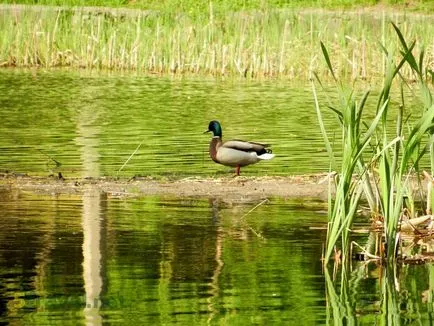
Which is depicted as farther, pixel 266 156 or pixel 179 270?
pixel 266 156

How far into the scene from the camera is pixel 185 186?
14523 mm

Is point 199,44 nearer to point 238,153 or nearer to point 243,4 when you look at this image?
point 243,4

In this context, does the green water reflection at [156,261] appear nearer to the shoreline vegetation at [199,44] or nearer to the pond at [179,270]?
the pond at [179,270]

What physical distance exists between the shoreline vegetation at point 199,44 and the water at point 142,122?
0.63 m

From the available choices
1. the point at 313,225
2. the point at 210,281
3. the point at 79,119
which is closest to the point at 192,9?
the point at 79,119

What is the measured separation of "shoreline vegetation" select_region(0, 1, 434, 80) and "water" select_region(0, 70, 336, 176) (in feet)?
2.07

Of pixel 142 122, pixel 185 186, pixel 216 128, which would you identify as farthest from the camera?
pixel 142 122

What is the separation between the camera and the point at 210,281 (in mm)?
9484

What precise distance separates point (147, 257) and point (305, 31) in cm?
2036

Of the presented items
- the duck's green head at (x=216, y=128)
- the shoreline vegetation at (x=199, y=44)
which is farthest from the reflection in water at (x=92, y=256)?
the shoreline vegetation at (x=199, y=44)

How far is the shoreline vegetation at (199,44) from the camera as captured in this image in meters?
29.4

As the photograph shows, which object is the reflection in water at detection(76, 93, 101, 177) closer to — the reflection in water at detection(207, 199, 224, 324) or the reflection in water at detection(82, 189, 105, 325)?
the reflection in water at detection(82, 189, 105, 325)

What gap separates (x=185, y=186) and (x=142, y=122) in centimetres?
845

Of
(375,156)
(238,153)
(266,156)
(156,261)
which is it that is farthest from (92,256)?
(266,156)
